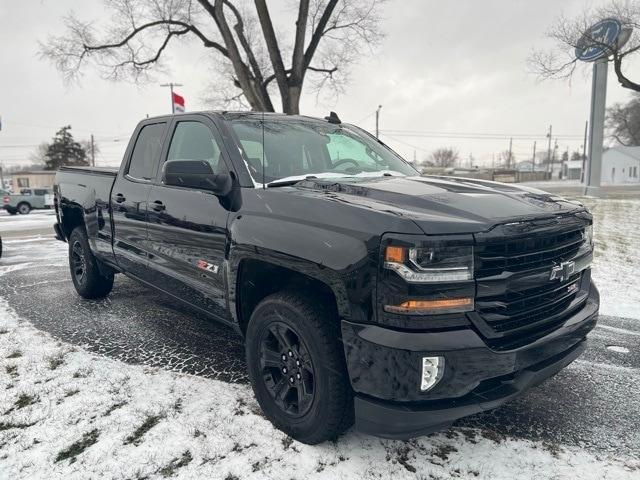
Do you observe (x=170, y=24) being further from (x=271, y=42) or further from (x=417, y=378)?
(x=417, y=378)

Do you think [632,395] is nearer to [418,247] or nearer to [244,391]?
[418,247]

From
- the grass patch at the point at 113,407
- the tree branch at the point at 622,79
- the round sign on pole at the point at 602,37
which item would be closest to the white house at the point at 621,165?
the tree branch at the point at 622,79

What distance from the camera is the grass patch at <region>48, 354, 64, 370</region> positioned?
3494 mm

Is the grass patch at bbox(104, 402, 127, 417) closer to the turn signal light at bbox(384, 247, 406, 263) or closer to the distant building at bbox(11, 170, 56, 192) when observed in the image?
the turn signal light at bbox(384, 247, 406, 263)

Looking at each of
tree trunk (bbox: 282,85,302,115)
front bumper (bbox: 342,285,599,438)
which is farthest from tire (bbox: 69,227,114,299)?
tree trunk (bbox: 282,85,302,115)

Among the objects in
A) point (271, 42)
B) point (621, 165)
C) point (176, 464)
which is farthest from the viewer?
point (621, 165)

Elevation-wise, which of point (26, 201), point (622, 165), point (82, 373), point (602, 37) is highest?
point (602, 37)

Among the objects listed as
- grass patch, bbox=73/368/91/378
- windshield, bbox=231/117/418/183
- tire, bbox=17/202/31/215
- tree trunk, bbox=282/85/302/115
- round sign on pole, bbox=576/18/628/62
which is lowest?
tire, bbox=17/202/31/215

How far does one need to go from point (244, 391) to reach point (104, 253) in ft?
7.66

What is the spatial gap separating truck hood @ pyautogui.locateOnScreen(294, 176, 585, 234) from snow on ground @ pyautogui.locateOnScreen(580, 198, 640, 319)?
2.93 meters

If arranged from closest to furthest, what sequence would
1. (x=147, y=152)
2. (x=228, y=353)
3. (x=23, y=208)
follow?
(x=228, y=353), (x=147, y=152), (x=23, y=208)

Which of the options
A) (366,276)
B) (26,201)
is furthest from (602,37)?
(26,201)

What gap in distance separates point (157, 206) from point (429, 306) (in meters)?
2.37

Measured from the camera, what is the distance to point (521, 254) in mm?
2168
